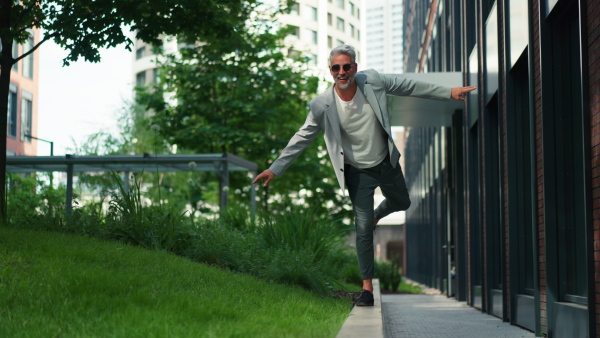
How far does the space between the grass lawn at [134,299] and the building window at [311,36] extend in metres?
80.1

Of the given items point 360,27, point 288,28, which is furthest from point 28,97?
point 360,27

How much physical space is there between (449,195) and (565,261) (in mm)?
11657

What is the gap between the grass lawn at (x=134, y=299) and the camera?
4559 mm

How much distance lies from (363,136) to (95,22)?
16.6 ft

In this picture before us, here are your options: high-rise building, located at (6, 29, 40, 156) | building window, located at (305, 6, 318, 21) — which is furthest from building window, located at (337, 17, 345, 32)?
high-rise building, located at (6, 29, 40, 156)

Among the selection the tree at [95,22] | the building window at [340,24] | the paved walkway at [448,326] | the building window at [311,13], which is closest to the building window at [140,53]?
the building window at [311,13]

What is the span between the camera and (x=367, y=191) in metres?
6.97

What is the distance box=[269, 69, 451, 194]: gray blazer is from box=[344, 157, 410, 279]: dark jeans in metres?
0.14

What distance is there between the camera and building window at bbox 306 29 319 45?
283ft

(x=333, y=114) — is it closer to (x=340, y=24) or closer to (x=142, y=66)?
(x=142, y=66)

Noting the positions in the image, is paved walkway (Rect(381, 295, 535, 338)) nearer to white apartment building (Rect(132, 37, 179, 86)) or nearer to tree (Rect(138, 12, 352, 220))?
tree (Rect(138, 12, 352, 220))

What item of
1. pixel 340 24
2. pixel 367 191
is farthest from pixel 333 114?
pixel 340 24

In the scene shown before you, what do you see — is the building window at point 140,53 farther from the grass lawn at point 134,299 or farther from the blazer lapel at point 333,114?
the blazer lapel at point 333,114

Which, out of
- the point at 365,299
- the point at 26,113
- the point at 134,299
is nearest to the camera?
the point at 134,299
